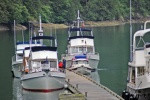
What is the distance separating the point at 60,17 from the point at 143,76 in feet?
486

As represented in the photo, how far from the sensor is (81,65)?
66000 millimetres

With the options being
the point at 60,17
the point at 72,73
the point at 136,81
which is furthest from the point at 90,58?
the point at 60,17

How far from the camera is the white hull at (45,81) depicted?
2029 inches

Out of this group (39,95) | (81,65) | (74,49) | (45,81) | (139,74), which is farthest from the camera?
(74,49)

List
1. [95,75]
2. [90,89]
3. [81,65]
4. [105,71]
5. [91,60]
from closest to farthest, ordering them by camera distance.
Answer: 1. [90,89]
2. [95,75]
3. [81,65]
4. [105,71]
5. [91,60]

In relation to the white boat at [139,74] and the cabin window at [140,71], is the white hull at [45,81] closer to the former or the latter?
the white boat at [139,74]

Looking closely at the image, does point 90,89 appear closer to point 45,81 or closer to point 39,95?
point 39,95

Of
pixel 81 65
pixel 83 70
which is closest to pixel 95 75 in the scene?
pixel 83 70

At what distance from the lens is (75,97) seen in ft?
132

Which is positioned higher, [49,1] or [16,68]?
[49,1]

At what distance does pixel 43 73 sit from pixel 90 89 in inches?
226

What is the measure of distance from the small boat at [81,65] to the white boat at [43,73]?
1150 cm

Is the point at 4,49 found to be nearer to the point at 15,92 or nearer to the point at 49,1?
the point at 15,92

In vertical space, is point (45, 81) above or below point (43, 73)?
below
